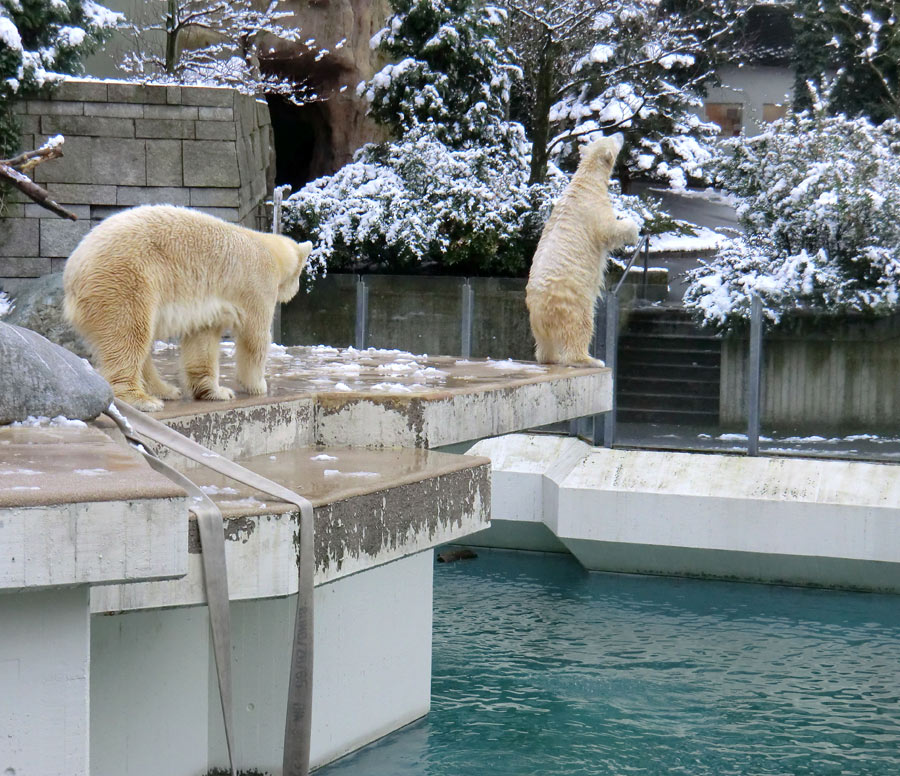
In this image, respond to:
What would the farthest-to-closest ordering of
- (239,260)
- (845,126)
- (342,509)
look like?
(845,126)
(239,260)
(342,509)

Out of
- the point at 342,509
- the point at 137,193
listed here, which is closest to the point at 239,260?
the point at 342,509

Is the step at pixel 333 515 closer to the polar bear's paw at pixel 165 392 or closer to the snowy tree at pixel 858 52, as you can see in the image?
the polar bear's paw at pixel 165 392

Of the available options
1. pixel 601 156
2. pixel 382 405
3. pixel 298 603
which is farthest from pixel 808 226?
pixel 298 603

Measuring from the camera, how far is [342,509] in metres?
3.79

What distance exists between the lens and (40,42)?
36.0ft

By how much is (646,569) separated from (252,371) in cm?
588

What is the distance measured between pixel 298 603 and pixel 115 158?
24.7 feet

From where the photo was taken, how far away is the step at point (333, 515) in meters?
3.34

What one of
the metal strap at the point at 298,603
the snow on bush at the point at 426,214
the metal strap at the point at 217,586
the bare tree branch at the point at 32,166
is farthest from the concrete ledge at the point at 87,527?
the snow on bush at the point at 426,214

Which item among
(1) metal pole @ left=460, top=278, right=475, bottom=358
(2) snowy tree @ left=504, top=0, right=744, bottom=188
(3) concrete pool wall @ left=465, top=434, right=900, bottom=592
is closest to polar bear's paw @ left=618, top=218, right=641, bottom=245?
(3) concrete pool wall @ left=465, top=434, right=900, bottom=592

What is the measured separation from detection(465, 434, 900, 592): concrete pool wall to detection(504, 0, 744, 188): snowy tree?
6.59 m

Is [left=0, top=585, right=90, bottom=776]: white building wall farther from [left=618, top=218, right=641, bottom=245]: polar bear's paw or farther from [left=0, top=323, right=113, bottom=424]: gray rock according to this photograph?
[left=618, top=218, right=641, bottom=245]: polar bear's paw

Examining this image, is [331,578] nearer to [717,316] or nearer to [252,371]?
[252,371]

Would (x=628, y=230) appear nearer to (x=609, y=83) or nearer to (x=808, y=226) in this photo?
(x=808, y=226)
